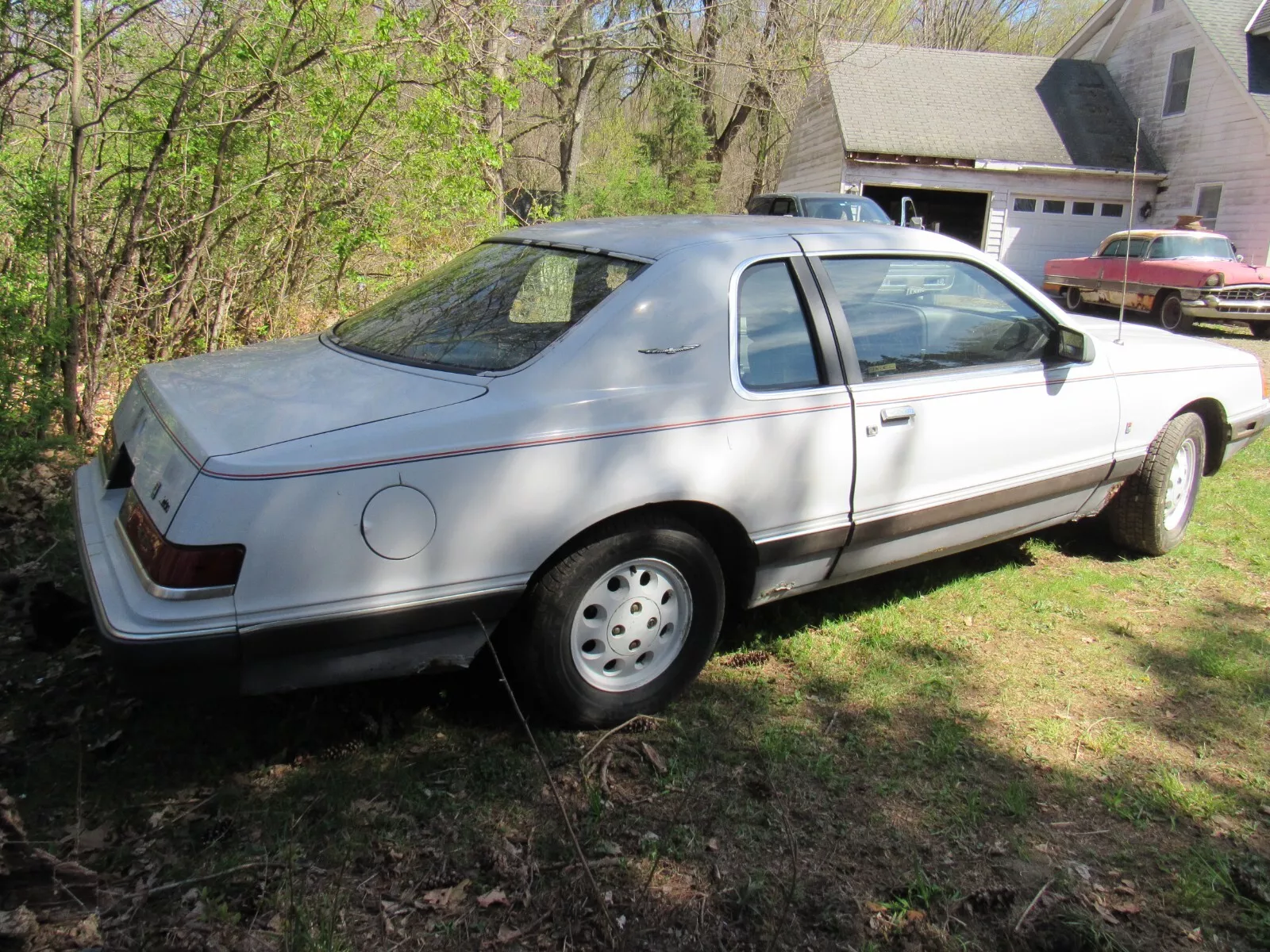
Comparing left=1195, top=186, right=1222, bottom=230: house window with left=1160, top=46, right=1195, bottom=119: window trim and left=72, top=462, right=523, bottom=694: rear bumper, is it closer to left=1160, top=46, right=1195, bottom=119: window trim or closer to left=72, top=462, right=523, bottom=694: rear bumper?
left=1160, top=46, right=1195, bottom=119: window trim

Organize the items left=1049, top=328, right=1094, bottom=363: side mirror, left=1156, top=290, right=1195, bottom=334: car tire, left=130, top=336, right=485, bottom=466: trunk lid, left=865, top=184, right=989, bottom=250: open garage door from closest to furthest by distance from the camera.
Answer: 1. left=130, top=336, right=485, bottom=466: trunk lid
2. left=1049, top=328, right=1094, bottom=363: side mirror
3. left=1156, top=290, right=1195, bottom=334: car tire
4. left=865, top=184, right=989, bottom=250: open garage door

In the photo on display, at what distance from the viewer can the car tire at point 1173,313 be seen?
1464 centimetres

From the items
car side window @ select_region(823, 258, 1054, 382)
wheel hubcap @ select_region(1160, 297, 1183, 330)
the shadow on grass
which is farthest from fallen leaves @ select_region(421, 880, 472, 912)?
wheel hubcap @ select_region(1160, 297, 1183, 330)

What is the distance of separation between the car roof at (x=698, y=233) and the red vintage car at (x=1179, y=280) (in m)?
10.6

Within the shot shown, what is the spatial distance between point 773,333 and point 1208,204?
847 inches

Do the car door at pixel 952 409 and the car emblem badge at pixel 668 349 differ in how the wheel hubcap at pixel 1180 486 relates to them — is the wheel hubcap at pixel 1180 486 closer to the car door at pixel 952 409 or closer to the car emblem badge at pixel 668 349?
the car door at pixel 952 409

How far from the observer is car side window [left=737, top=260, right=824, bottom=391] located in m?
3.26

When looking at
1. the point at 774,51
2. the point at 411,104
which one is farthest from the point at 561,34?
the point at 411,104

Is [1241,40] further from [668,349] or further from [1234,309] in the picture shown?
[668,349]

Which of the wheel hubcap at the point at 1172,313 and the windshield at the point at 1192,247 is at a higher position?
the windshield at the point at 1192,247

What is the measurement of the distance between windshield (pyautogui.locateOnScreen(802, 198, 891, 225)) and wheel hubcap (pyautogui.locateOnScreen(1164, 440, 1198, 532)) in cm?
987

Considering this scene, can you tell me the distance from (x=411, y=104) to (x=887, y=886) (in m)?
5.93

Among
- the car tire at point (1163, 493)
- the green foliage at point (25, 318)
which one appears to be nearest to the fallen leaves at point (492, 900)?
the green foliage at point (25, 318)

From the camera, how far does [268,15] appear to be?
18.2 feet
